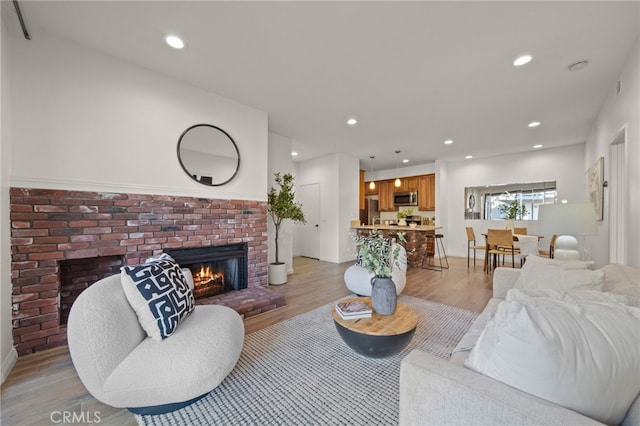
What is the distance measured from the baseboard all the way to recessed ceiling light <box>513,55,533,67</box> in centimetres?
512

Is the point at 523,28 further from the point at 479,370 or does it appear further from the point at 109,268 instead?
the point at 109,268

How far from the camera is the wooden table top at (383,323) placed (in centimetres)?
181

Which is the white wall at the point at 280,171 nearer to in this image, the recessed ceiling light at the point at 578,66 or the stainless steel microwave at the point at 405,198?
the recessed ceiling light at the point at 578,66

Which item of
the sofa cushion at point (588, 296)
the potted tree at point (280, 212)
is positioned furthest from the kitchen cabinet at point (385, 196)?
the sofa cushion at point (588, 296)

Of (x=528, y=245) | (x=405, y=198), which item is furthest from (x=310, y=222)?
(x=528, y=245)

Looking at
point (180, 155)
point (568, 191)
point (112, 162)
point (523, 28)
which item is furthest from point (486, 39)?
point (568, 191)

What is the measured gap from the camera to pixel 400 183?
25.4ft

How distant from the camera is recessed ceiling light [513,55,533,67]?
97.9 inches

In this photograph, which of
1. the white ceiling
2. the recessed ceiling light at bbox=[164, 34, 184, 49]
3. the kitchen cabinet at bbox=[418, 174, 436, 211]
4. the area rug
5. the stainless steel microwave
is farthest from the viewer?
the stainless steel microwave

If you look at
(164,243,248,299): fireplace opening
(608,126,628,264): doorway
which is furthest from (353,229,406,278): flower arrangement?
(608,126,628,264): doorway

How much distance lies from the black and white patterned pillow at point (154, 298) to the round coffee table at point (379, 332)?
1.18 meters

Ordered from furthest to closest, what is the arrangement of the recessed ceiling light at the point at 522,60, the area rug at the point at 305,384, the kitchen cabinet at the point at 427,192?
1. the kitchen cabinet at the point at 427,192
2. the recessed ceiling light at the point at 522,60
3. the area rug at the point at 305,384

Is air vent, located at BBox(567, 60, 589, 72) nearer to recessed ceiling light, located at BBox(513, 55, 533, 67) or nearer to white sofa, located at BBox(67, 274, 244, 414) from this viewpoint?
recessed ceiling light, located at BBox(513, 55, 533, 67)

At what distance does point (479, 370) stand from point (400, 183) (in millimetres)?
7234
